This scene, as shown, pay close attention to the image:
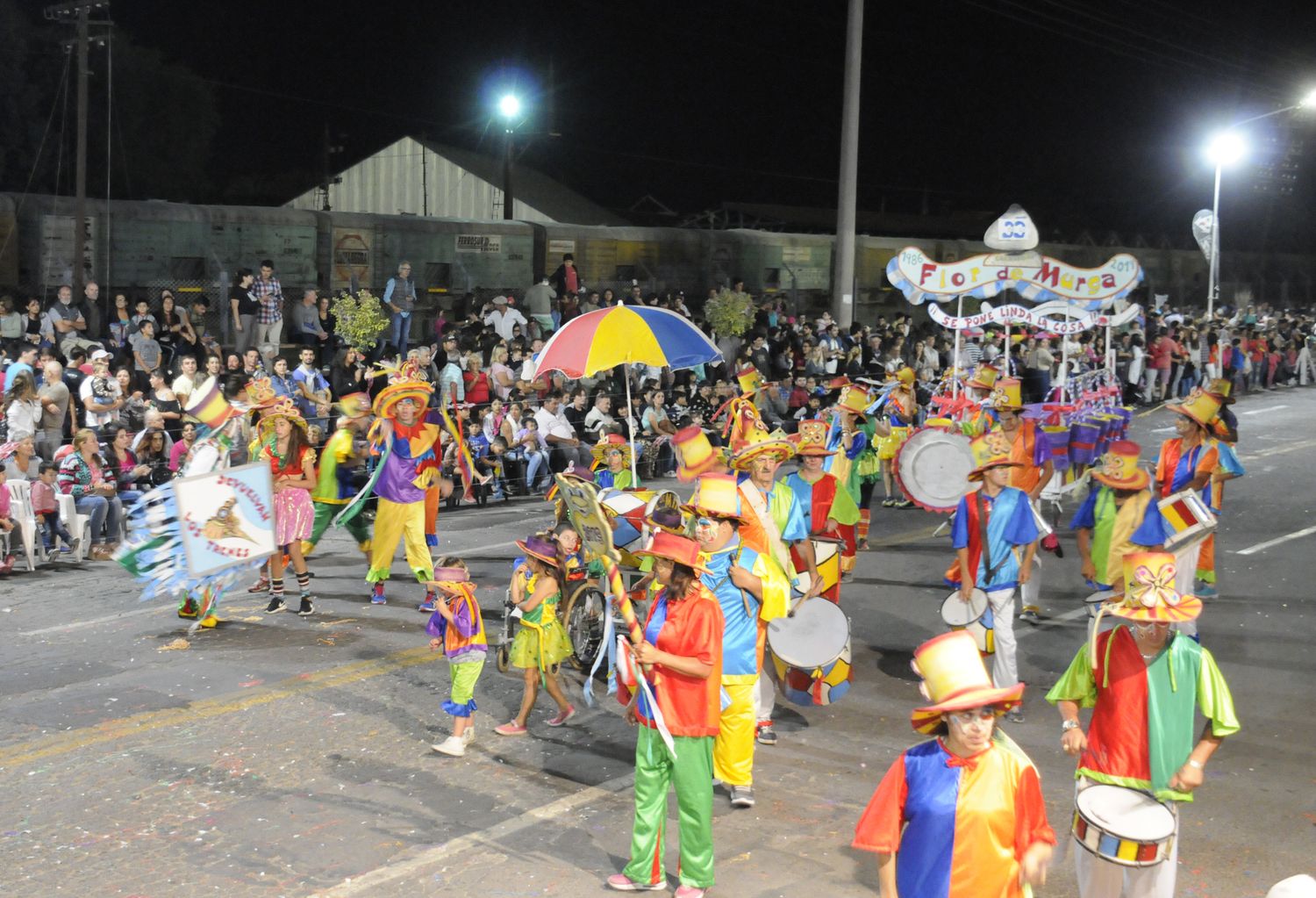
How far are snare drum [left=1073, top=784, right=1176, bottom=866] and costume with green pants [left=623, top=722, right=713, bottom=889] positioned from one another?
1647mm

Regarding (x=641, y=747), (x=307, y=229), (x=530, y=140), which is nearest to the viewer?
(x=641, y=747)

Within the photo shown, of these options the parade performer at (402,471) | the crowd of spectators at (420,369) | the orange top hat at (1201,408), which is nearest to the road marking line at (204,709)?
the parade performer at (402,471)

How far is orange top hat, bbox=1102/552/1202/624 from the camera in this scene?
18.7 feet

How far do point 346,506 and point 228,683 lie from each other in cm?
265

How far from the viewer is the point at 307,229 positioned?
23719mm

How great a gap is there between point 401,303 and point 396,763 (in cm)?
1437

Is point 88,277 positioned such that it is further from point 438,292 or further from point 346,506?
point 346,506

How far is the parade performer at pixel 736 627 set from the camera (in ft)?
23.6

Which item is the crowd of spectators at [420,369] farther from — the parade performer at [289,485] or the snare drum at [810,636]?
the snare drum at [810,636]

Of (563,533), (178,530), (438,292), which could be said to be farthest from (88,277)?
(563,533)

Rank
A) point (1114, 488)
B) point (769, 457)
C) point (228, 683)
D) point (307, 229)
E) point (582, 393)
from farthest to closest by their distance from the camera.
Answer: point (307, 229) < point (582, 393) < point (1114, 488) < point (228, 683) < point (769, 457)

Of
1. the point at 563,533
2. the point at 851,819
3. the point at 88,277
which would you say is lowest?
the point at 851,819

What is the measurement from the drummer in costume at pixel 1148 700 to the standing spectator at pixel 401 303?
1691 cm

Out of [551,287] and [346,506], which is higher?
[551,287]
